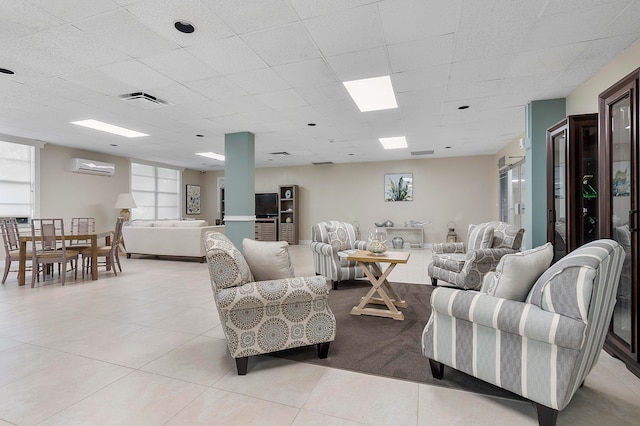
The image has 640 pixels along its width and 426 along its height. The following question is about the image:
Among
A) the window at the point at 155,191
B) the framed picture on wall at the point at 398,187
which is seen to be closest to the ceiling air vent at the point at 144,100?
the window at the point at 155,191

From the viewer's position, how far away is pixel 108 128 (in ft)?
18.5

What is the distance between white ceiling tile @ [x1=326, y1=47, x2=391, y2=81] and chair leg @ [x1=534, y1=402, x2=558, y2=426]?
288 cm

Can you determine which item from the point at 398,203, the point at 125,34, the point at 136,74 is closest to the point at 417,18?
the point at 125,34

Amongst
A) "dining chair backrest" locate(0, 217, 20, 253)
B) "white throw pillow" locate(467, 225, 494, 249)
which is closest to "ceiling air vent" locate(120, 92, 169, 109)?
"dining chair backrest" locate(0, 217, 20, 253)

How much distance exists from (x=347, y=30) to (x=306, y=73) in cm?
89

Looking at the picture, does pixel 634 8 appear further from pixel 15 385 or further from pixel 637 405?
pixel 15 385

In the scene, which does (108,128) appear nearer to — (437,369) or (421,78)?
(421,78)

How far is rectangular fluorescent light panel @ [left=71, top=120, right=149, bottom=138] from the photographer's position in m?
Result: 5.25

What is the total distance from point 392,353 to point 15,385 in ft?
8.20

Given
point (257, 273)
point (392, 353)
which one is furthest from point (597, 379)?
point (257, 273)

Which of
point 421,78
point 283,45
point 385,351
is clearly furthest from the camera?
point 421,78

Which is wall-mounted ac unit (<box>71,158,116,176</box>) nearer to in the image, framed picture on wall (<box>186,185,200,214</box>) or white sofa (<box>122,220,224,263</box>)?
white sofa (<box>122,220,224,263</box>)

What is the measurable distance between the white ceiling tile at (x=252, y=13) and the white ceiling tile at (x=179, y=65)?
2.42 feet

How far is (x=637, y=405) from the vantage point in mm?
1724
